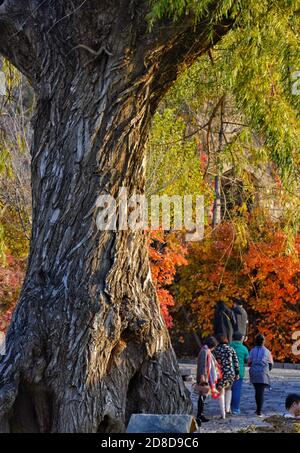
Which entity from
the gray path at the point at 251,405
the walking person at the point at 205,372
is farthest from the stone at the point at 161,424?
the walking person at the point at 205,372

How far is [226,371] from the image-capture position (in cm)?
1526

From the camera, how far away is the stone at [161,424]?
925 centimetres

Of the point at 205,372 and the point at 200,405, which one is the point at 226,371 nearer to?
the point at 205,372

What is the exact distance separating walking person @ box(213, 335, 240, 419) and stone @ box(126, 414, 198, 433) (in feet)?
18.8

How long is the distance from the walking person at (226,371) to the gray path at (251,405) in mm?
265

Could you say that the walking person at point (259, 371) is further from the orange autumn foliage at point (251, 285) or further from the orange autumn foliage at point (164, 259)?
the orange autumn foliage at point (251, 285)

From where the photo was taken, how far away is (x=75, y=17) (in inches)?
447

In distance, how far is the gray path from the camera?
46.4ft

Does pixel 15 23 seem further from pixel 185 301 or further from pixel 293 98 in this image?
pixel 185 301

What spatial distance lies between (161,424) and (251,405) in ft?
26.9

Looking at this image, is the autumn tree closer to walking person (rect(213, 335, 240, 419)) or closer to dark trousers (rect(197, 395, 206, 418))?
dark trousers (rect(197, 395, 206, 418))

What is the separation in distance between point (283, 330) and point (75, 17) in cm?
1836

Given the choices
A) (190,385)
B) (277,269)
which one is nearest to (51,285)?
(190,385)

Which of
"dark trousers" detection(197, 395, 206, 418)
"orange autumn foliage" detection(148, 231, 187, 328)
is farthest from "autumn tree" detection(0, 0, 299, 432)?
"orange autumn foliage" detection(148, 231, 187, 328)
